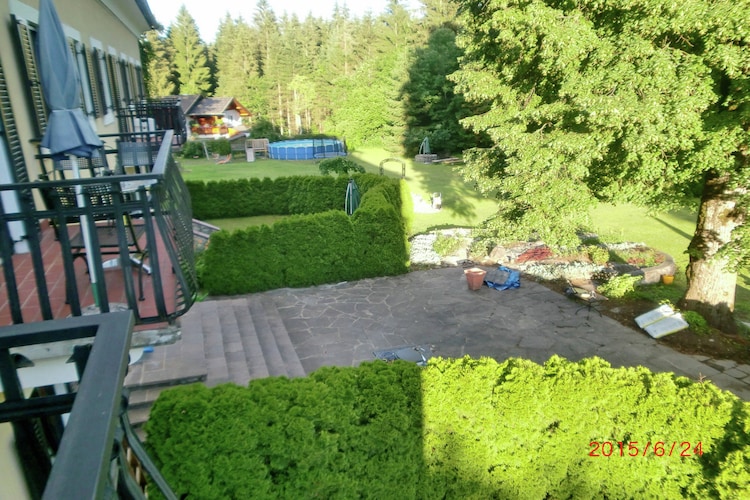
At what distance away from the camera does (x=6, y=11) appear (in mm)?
5371

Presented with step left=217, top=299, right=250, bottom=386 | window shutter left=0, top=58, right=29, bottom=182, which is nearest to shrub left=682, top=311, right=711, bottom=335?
step left=217, top=299, right=250, bottom=386

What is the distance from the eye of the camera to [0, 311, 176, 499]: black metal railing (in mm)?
950

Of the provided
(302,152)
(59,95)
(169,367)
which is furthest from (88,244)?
(302,152)

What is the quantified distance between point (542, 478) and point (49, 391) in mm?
5424

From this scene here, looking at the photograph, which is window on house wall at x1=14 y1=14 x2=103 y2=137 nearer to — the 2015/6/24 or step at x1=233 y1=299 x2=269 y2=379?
step at x1=233 y1=299 x2=269 y2=379

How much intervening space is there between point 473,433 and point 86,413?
461 centimetres

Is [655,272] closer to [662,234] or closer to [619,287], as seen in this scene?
[619,287]

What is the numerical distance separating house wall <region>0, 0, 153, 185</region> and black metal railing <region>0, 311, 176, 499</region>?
5092 millimetres

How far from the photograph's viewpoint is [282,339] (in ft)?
Answer: 31.1

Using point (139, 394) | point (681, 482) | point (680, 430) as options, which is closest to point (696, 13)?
point (680, 430)

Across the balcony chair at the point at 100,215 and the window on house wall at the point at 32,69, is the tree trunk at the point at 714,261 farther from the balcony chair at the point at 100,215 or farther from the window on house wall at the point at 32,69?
the window on house wall at the point at 32,69

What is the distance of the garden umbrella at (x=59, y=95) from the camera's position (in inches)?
172

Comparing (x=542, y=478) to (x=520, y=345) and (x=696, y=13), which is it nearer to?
(x=520, y=345)

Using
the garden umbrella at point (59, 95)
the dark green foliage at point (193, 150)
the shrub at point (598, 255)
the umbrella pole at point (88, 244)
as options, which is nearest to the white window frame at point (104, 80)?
the garden umbrella at point (59, 95)
